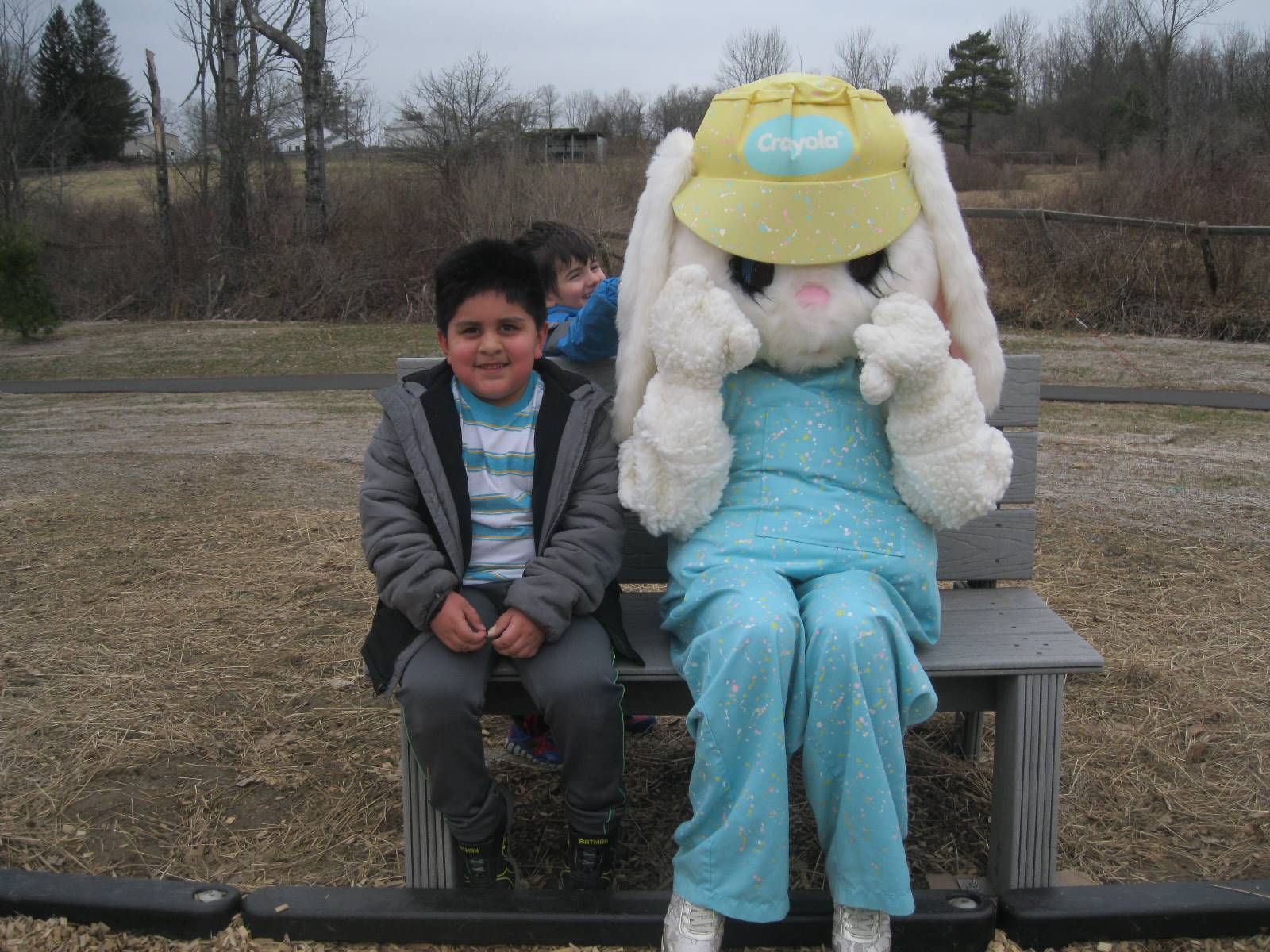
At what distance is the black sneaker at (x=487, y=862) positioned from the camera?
87.5 inches

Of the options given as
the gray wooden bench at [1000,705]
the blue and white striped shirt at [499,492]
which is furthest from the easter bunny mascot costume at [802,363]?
the blue and white striped shirt at [499,492]

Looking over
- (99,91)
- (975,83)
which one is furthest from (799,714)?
(975,83)

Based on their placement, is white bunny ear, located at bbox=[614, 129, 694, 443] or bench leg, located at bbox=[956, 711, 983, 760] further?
bench leg, located at bbox=[956, 711, 983, 760]

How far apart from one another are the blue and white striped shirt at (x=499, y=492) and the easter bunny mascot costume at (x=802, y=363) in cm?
21

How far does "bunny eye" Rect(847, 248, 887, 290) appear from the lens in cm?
231

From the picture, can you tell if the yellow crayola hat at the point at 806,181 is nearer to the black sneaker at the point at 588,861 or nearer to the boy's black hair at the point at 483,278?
the boy's black hair at the point at 483,278

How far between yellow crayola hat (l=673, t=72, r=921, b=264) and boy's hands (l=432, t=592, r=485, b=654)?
0.90 m

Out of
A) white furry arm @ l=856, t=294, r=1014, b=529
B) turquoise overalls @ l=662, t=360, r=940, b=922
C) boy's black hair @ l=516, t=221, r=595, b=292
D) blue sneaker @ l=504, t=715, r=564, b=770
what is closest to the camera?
turquoise overalls @ l=662, t=360, r=940, b=922

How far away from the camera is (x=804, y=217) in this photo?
227 cm

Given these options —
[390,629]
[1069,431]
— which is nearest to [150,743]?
[390,629]

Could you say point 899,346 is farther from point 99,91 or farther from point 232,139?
point 99,91

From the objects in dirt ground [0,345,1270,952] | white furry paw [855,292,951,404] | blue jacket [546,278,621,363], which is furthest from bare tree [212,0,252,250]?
white furry paw [855,292,951,404]

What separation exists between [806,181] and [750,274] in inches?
8.6

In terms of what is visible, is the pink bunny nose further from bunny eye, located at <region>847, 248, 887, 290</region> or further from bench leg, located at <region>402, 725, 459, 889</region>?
bench leg, located at <region>402, 725, 459, 889</region>
